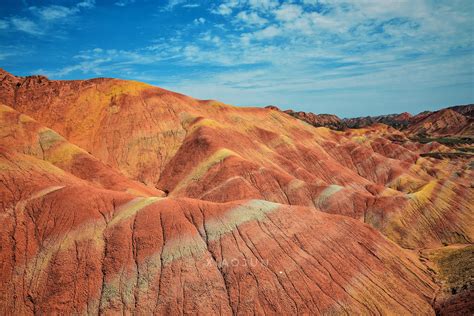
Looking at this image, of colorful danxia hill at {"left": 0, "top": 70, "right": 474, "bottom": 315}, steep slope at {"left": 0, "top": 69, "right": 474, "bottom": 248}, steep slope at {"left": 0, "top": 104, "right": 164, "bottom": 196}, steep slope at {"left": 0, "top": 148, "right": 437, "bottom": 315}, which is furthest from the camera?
steep slope at {"left": 0, "top": 69, "right": 474, "bottom": 248}

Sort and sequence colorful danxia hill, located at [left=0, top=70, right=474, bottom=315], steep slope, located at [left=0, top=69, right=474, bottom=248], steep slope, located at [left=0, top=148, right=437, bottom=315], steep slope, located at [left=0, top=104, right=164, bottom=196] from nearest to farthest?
steep slope, located at [left=0, top=148, right=437, bottom=315] → colorful danxia hill, located at [left=0, top=70, right=474, bottom=315] → steep slope, located at [left=0, top=104, right=164, bottom=196] → steep slope, located at [left=0, top=69, right=474, bottom=248]

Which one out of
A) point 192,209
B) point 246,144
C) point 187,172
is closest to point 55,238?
point 192,209

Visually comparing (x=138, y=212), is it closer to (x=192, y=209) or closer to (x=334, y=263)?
(x=192, y=209)

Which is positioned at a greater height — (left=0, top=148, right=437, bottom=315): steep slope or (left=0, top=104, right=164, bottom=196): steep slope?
(left=0, top=104, right=164, bottom=196): steep slope

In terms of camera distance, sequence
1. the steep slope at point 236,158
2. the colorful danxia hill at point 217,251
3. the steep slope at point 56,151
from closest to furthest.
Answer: the colorful danxia hill at point 217,251 < the steep slope at point 56,151 < the steep slope at point 236,158

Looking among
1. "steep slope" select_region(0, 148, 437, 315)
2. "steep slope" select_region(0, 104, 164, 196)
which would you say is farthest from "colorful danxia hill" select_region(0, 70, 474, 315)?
"steep slope" select_region(0, 104, 164, 196)

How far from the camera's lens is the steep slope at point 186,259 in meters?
29.5

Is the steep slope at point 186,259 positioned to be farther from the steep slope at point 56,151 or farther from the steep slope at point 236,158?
the steep slope at point 236,158

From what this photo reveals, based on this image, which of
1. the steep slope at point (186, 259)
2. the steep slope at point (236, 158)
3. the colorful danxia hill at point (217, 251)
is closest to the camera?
the steep slope at point (186, 259)

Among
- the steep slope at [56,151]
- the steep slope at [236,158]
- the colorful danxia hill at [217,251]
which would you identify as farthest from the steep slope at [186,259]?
the steep slope at [236,158]

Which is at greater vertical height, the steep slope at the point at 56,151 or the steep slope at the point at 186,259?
the steep slope at the point at 56,151

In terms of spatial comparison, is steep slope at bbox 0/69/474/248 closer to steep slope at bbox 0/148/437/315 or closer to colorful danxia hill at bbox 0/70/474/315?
colorful danxia hill at bbox 0/70/474/315

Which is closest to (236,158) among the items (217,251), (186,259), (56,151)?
(56,151)

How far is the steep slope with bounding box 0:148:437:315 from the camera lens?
2947 cm
